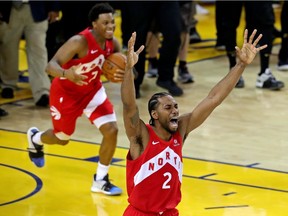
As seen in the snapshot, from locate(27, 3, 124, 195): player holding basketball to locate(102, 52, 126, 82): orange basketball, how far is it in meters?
0.09

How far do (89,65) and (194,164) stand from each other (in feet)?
4.76

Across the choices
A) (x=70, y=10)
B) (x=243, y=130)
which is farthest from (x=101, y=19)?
(x=70, y=10)

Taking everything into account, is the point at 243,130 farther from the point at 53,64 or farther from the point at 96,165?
the point at 53,64

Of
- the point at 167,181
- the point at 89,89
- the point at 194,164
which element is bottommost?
the point at 194,164

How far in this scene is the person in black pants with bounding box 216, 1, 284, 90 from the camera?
38.6 ft

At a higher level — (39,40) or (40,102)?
(39,40)

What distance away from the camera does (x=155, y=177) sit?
19.4ft

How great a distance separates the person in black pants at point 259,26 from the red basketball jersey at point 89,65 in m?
4.06

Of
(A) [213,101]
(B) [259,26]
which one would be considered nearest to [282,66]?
(B) [259,26]

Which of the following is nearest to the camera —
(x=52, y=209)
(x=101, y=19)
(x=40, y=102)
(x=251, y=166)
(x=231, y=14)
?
(x=52, y=209)

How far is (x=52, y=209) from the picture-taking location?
7320 mm

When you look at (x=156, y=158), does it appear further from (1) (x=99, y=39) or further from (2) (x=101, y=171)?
(1) (x=99, y=39)

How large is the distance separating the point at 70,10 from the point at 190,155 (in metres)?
4.29

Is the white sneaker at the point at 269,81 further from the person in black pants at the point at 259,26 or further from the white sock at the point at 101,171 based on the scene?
the white sock at the point at 101,171
